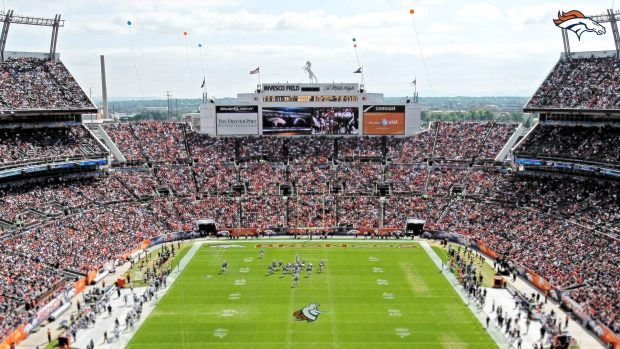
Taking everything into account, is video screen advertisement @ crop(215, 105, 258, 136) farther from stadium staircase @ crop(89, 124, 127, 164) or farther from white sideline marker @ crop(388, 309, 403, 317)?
white sideline marker @ crop(388, 309, 403, 317)

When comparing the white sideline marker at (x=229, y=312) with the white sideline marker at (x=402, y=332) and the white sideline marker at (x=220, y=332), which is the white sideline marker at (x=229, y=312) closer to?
the white sideline marker at (x=220, y=332)

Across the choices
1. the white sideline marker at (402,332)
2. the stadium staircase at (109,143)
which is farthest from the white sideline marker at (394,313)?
the stadium staircase at (109,143)

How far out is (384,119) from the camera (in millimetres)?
65125

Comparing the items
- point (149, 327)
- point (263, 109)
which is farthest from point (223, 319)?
point (263, 109)

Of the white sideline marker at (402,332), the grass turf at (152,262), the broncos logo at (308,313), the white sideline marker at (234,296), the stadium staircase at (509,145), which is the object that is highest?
the stadium staircase at (509,145)

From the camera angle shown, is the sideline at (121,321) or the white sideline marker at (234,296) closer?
the sideline at (121,321)

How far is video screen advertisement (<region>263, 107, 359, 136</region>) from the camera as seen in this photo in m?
64.6

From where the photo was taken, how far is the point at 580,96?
50219mm

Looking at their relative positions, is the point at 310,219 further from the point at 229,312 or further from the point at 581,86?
the point at 581,86

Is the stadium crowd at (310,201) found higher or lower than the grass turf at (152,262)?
higher

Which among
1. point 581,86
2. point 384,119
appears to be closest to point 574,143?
point 581,86

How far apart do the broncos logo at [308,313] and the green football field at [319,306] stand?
Result: 0.28 metres

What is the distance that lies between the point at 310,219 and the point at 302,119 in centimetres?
1433

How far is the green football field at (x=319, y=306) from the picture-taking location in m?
29.0
